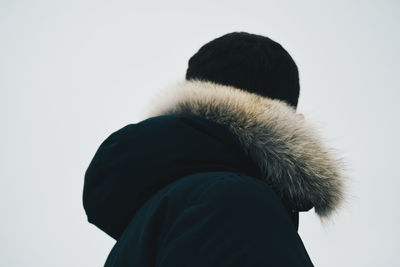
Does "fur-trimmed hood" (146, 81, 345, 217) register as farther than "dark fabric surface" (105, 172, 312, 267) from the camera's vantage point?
Yes

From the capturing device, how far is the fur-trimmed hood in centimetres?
73

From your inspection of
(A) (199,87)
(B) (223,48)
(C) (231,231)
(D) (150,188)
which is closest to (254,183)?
(C) (231,231)

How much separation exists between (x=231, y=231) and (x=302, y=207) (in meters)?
0.33

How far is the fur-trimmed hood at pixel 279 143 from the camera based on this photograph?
2.38ft

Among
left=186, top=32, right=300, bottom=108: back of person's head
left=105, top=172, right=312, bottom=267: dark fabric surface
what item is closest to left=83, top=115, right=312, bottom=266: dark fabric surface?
left=105, top=172, right=312, bottom=267: dark fabric surface

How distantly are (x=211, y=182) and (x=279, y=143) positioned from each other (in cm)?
24

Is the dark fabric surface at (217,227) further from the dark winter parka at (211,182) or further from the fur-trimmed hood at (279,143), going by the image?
the fur-trimmed hood at (279,143)

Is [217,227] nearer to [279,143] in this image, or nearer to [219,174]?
[219,174]

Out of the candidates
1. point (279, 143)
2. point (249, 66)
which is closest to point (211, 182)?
point (279, 143)

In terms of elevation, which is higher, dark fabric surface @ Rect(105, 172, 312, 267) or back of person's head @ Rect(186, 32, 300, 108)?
back of person's head @ Rect(186, 32, 300, 108)

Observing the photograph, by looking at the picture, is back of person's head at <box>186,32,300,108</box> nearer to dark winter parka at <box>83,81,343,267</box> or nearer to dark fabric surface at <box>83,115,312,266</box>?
dark winter parka at <box>83,81,343,267</box>

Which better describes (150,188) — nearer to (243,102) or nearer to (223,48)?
(243,102)

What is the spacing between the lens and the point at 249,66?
34.5 inches

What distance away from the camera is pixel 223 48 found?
0.91 metres
